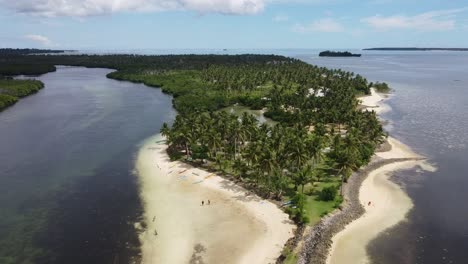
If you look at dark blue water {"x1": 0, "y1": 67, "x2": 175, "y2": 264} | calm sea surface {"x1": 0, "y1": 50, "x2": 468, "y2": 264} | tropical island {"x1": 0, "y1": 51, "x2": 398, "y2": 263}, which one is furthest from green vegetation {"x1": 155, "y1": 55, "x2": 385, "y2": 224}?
dark blue water {"x1": 0, "y1": 67, "x2": 175, "y2": 264}

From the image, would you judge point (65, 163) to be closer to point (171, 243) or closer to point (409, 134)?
point (171, 243)

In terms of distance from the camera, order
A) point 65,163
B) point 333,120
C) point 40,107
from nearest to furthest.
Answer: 1. point 65,163
2. point 333,120
3. point 40,107

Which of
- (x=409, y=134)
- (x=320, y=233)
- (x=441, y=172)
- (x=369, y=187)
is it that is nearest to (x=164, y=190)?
(x=320, y=233)

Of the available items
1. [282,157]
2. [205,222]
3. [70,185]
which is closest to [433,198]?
[282,157]

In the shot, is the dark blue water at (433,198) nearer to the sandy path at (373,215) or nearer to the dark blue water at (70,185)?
the sandy path at (373,215)

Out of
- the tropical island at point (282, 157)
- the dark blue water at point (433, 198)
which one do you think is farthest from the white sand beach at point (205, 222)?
the dark blue water at point (433, 198)

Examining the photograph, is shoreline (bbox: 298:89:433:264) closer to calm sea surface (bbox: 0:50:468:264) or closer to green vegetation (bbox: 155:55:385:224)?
calm sea surface (bbox: 0:50:468:264)

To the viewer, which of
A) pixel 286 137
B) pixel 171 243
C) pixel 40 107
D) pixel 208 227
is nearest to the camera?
pixel 171 243

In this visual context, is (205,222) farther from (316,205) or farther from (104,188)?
(104,188)
